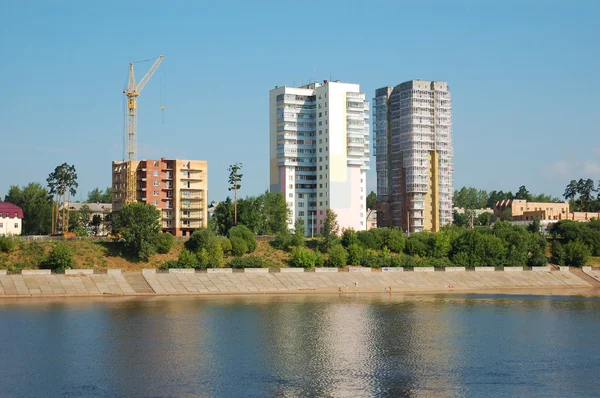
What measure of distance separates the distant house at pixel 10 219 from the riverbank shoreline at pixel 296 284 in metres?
59.5

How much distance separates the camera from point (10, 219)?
176 m

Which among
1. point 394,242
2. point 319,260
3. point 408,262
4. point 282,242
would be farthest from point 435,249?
point 282,242

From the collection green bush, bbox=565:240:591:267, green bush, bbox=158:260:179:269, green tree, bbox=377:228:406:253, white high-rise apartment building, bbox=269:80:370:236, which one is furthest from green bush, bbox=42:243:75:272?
green bush, bbox=565:240:591:267

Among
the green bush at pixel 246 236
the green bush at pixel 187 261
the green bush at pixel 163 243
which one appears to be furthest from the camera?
the green bush at pixel 246 236

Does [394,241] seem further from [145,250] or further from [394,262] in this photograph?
[145,250]

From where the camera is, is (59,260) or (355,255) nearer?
(59,260)

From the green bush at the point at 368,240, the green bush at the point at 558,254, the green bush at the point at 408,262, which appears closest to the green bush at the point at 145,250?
the green bush at the point at 368,240

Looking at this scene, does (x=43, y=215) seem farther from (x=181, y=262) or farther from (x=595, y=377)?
(x=595, y=377)

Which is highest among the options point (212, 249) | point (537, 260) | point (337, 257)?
point (212, 249)

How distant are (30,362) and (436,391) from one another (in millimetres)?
33646

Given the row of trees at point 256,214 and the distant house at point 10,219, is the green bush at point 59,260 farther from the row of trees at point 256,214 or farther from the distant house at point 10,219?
the distant house at point 10,219

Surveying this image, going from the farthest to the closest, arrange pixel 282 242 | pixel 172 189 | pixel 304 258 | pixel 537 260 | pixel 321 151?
pixel 321 151
pixel 172 189
pixel 537 260
pixel 282 242
pixel 304 258

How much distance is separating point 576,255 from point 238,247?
65.3 meters

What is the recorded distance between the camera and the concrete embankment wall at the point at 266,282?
11838 cm
